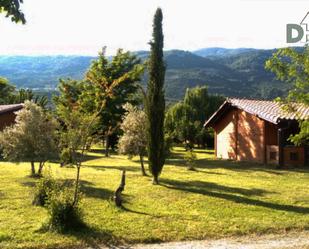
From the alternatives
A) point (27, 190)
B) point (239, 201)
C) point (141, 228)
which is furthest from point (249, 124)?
point (141, 228)

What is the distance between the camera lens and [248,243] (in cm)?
1008

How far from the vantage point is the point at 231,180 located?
19844 millimetres

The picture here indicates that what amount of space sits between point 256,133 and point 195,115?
21.6 meters

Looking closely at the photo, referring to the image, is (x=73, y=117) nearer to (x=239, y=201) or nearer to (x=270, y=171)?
(x=239, y=201)

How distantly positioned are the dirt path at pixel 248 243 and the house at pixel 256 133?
1361cm

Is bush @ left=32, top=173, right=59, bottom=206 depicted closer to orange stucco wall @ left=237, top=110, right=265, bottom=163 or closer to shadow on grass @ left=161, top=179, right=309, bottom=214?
shadow on grass @ left=161, top=179, right=309, bottom=214

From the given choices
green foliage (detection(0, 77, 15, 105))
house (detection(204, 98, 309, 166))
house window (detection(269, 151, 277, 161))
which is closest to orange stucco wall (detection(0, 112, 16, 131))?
house (detection(204, 98, 309, 166))

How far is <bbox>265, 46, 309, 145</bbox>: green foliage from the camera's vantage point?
11.0 meters

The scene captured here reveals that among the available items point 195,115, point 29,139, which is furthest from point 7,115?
point 29,139

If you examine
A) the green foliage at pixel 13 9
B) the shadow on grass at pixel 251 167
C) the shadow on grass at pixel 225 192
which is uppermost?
the green foliage at pixel 13 9

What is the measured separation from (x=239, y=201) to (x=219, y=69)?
7290 inches

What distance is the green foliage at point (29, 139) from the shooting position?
19484mm

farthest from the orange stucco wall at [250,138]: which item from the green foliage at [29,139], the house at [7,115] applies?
Result: the house at [7,115]

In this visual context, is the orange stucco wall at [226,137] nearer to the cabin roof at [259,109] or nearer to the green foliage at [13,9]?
the cabin roof at [259,109]
